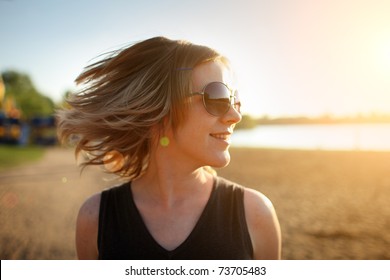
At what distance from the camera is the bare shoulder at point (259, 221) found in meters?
1.59

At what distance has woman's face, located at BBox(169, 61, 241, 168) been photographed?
1.62m

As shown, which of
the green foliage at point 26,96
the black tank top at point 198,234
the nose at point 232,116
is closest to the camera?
the black tank top at point 198,234

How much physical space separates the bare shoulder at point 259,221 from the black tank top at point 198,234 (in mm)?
35

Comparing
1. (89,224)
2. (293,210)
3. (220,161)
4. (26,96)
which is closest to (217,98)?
(220,161)

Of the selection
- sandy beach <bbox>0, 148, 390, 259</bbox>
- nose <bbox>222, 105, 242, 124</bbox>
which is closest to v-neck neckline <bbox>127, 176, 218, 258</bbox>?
nose <bbox>222, 105, 242, 124</bbox>

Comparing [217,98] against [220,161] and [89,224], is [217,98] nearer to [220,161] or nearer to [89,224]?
[220,161]

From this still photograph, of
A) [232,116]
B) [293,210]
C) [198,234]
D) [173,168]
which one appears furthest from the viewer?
[293,210]

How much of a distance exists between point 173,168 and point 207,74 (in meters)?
0.56

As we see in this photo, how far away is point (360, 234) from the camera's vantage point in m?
4.31

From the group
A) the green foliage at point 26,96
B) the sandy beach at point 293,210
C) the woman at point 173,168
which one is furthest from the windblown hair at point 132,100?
the green foliage at point 26,96

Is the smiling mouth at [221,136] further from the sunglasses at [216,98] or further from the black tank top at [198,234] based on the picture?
the black tank top at [198,234]

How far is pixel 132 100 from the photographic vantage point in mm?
1774

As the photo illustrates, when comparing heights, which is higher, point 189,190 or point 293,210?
point 189,190

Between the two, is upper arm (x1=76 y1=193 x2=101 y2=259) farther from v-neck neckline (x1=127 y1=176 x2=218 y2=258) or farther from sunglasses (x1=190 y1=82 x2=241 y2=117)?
sunglasses (x1=190 y1=82 x2=241 y2=117)
